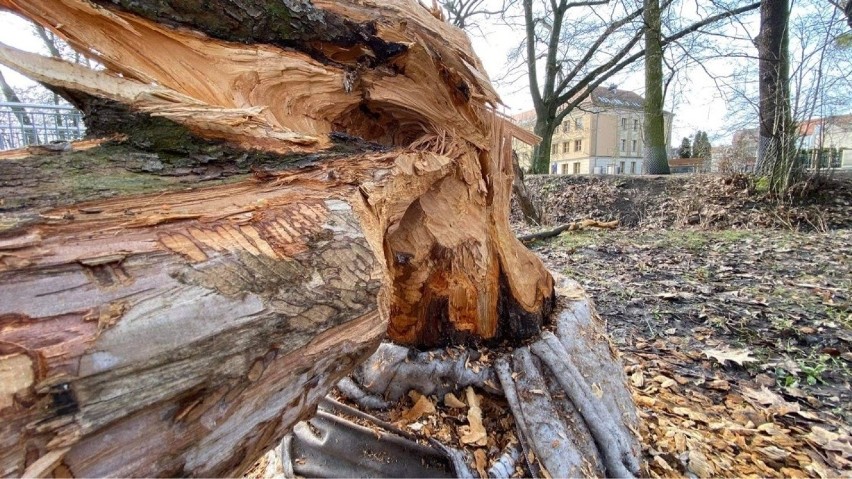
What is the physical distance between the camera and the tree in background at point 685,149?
21.4 m

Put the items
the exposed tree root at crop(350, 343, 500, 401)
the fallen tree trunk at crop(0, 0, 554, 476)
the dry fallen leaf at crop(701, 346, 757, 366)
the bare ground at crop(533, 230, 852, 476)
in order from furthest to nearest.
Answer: the dry fallen leaf at crop(701, 346, 757, 366) < the bare ground at crop(533, 230, 852, 476) < the exposed tree root at crop(350, 343, 500, 401) < the fallen tree trunk at crop(0, 0, 554, 476)

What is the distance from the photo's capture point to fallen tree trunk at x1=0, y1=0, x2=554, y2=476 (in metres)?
0.53

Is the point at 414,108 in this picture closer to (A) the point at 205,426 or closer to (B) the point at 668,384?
(A) the point at 205,426

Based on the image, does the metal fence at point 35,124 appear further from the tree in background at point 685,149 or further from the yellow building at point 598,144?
the yellow building at point 598,144

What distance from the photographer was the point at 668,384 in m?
2.18

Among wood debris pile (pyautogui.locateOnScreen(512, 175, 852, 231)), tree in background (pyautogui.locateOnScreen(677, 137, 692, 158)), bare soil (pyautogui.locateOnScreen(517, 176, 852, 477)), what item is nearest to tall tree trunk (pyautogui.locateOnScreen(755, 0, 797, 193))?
wood debris pile (pyautogui.locateOnScreen(512, 175, 852, 231))

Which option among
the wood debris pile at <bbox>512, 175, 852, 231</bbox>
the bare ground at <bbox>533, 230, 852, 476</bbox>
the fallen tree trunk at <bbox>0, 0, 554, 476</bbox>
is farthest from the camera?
the wood debris pile at <bbox>512, 175, 852, 231</bbox>

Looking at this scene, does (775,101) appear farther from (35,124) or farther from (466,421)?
(35,124)

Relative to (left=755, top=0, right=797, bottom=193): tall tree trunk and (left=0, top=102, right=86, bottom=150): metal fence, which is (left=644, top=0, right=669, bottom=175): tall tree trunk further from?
(left=0, top=102, right=86, bottom=150): metal fence

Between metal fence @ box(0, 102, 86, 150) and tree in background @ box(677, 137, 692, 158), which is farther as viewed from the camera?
tree in background @ box(677, 137, 692, 158)

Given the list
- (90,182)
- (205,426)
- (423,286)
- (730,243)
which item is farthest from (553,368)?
(730,243)

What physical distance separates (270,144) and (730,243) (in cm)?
537

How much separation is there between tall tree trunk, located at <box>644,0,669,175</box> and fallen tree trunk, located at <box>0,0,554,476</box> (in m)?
9.90

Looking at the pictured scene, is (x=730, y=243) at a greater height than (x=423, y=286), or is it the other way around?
(x=423, y=286)
